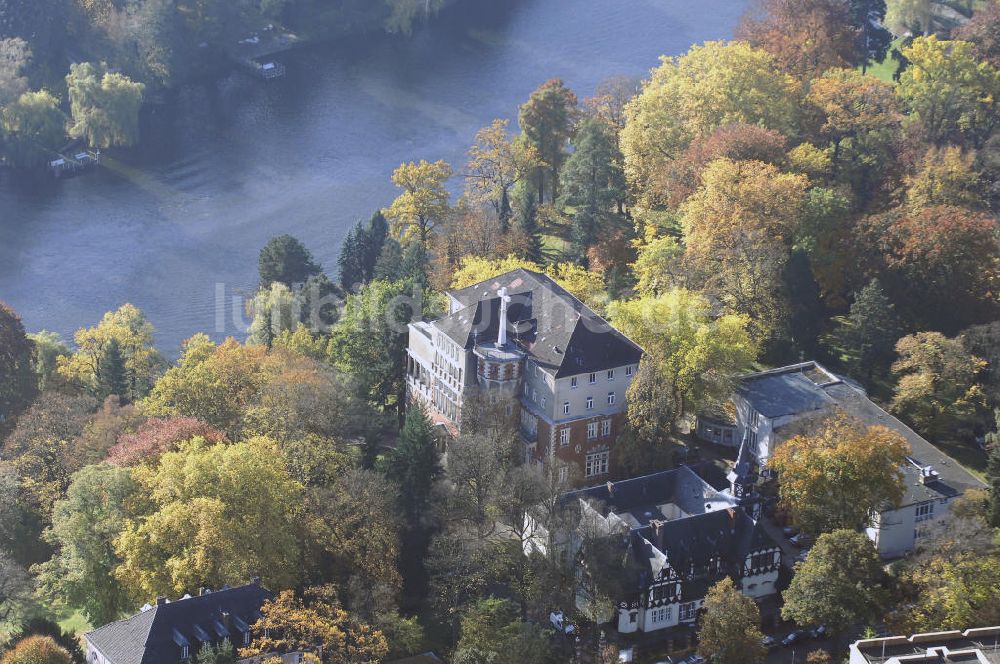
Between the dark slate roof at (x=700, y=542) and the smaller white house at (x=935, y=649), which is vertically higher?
the smaller white house at (x=935, y=649)

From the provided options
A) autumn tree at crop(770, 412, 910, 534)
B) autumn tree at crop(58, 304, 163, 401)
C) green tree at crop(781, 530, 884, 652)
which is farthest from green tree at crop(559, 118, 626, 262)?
green tree at crop(781, 530, 884, 652)

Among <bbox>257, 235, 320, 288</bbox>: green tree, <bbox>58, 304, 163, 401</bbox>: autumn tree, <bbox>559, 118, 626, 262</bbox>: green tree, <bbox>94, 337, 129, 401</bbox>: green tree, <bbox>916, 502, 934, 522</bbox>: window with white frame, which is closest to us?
<bbox>916, 502, 934, 522</bbox>: window with white frame

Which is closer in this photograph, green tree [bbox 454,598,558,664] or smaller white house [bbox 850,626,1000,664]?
smaller white house [bbox 850,626,1000,664]

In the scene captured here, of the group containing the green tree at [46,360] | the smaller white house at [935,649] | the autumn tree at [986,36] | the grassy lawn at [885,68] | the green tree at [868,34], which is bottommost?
the green tree at [46,360]

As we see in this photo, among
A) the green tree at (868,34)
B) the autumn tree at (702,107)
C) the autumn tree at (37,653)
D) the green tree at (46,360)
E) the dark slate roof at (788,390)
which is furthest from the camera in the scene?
the green tree at (868,34)

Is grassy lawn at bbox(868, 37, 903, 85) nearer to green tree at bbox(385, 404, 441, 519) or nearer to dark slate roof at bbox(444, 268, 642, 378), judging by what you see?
dark slate roof at bbox(444, 268, 642, 378)

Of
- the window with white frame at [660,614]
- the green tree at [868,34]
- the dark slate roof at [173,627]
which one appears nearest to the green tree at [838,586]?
the window with white frame at [660,614]

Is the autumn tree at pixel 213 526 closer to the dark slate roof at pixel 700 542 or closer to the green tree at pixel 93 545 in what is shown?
the green tree at pixel 93 545
